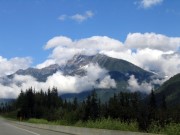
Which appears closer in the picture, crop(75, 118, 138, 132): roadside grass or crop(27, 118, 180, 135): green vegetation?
crop(27, 118, 180, 135): green vegetation

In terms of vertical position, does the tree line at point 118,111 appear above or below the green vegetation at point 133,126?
Result: above

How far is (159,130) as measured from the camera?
24375mm

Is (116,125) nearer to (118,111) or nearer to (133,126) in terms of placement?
(133,126)

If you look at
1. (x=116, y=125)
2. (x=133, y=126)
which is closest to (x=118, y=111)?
(x=116, y=125)

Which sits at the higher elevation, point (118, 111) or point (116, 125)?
point (118, 111)

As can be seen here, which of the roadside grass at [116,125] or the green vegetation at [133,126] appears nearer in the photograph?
the green vegetation at [133,126]

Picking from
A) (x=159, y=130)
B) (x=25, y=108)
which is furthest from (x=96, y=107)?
(x=159, y=130)

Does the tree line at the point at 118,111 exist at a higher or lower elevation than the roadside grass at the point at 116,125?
higher

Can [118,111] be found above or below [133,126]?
above

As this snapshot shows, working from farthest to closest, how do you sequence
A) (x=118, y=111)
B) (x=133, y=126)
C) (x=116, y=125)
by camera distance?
(x=118, y=111)
(x=116, y=125)
(x=133, y=126)

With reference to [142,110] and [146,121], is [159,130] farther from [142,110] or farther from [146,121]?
[142,110]

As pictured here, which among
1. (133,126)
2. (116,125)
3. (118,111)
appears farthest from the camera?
(118,111)

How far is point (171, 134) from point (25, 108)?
156553mm

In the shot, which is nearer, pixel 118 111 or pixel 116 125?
pixel 116 125
